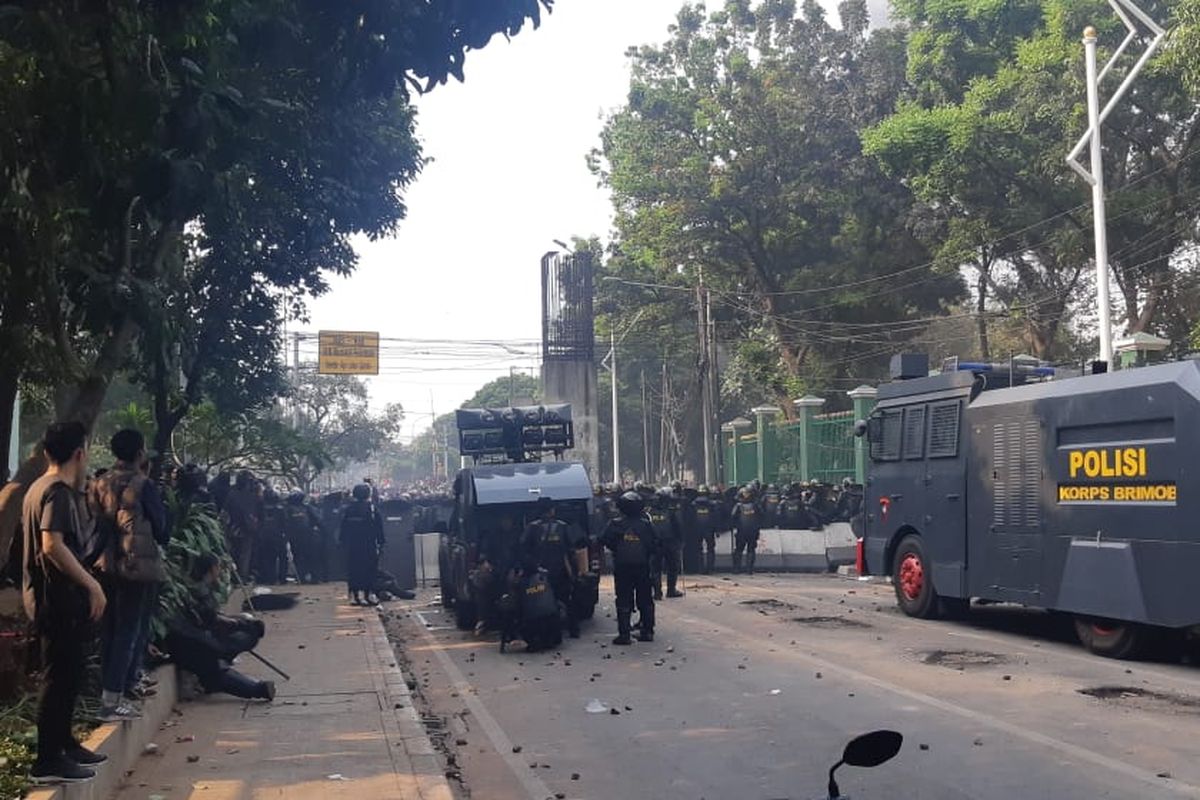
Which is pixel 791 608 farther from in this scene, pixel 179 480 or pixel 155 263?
pixel 155 263

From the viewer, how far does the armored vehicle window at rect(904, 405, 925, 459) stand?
15.9m

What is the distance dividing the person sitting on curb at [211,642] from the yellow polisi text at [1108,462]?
814 cm

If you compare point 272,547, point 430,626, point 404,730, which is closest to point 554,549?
point 430,626

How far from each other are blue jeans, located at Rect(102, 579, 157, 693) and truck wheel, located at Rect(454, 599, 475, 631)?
7.85 metres

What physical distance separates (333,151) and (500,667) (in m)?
6.59

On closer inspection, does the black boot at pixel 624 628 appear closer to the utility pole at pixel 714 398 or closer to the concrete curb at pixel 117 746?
the concrete curb at pixel 117 746

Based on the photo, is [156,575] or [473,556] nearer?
[156,575]

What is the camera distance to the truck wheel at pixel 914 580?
15852 millimetres

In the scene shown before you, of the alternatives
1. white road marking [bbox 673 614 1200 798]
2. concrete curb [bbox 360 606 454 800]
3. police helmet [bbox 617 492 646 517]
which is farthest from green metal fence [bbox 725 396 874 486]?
concrete curb [bbox 360 606 454 800]

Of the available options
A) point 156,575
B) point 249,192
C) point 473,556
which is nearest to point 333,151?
point 249,192

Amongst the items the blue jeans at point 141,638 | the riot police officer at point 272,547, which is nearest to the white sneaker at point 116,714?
the blue jeans at point 141,638

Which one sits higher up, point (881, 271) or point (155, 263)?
point (881, 271)

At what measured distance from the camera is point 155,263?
452 inches

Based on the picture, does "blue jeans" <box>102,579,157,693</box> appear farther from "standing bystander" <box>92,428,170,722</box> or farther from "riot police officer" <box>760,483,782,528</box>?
"riot police officer" <box>760,483,782,528</box>
